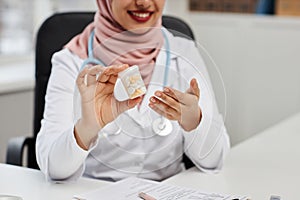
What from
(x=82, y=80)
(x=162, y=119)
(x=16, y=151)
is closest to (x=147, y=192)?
(x=162, y=119)

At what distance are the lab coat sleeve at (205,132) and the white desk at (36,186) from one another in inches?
9.1

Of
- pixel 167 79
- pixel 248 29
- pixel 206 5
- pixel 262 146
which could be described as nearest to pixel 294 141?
pixel 262 146

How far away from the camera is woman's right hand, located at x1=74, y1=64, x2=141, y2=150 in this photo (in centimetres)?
129

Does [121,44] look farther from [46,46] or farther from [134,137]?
[46,46]

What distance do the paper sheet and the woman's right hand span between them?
12 cm

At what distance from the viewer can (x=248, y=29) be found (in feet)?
10.9

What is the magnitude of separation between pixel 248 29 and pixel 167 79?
194 cm

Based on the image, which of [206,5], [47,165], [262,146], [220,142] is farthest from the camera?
[206,5]

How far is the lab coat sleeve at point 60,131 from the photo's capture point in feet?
4.58

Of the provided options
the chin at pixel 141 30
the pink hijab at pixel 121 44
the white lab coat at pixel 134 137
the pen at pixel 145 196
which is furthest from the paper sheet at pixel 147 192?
the chin at pixel 141 30

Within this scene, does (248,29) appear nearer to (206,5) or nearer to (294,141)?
(206,5)

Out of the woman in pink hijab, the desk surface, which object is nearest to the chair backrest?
the woman in pink hijab

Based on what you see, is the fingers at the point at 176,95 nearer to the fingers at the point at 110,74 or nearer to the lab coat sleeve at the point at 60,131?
the fingers at the point at 110,74

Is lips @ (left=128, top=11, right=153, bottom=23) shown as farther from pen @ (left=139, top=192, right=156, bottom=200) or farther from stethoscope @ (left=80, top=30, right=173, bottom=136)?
pen @ (left=139, top=192, right=156, bottom=200)
